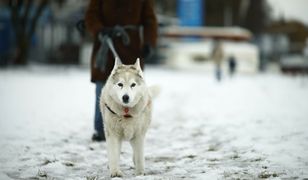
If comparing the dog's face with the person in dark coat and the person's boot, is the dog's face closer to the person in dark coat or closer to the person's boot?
the person in dark coat

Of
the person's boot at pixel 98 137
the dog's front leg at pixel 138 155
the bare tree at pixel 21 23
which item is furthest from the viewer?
the bare tree at pixel 21 23

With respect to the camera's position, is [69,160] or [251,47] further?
[251,47]

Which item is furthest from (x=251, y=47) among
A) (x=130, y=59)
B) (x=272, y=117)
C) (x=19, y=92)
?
(x=130, y=59)

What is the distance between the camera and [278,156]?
17.7ft

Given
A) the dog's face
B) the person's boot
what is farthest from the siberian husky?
the person's boot

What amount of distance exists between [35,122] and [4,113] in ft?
4.40

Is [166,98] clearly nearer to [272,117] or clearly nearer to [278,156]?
[272,117]

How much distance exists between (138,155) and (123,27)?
2.22 meters

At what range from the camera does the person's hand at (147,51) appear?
664 centimetres

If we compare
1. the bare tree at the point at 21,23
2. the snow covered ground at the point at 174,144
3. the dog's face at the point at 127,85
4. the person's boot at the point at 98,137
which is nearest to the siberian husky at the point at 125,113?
the dog's face at the point at 127,85

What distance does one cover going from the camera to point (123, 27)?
257 inches

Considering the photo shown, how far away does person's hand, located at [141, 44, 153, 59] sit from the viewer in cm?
664

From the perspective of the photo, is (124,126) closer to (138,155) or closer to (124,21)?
(138,155)

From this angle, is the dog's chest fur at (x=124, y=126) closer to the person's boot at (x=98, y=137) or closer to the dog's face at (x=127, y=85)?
the dog's face at (x=127, y=85)
